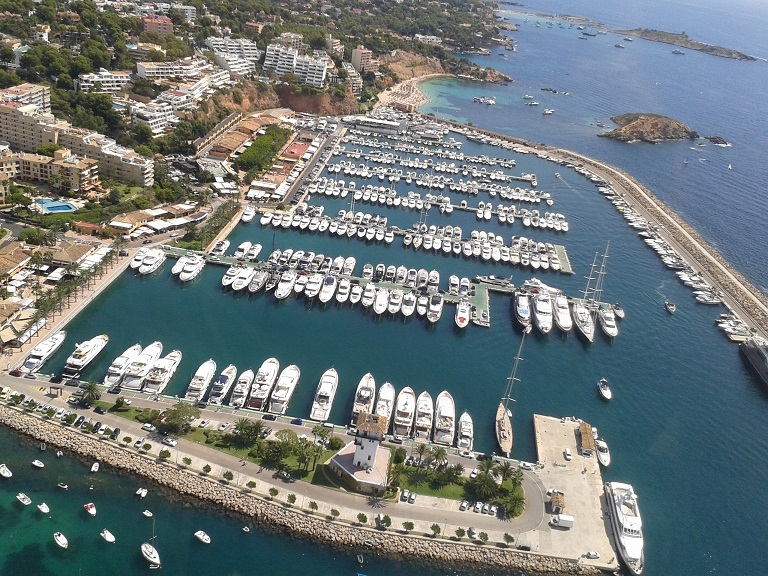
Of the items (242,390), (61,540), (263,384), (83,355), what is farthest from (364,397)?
(83,355)

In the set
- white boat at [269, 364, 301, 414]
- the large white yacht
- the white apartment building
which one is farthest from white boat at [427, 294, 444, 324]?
the white apartment building

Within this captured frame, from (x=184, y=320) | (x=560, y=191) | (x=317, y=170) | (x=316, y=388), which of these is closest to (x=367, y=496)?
(x=316, y=388)

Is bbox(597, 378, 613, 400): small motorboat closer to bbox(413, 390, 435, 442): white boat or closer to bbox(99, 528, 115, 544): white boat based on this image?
bbox(413, 390, 435, 442): white boat

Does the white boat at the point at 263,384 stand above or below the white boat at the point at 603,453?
above

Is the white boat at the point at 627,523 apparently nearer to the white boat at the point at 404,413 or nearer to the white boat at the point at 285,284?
the white boat at the point at 404,413

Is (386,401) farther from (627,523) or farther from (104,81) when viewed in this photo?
(104,81)

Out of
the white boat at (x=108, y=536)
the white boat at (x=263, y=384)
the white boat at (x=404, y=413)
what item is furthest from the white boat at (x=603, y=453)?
the white boat at (x=108, y=536)
